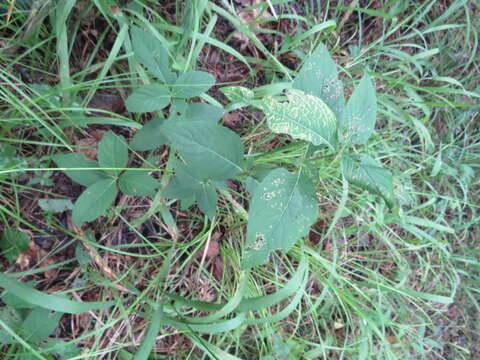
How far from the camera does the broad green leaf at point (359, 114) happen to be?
2.22 feet

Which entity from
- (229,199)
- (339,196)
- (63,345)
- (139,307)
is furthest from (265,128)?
(63,345)

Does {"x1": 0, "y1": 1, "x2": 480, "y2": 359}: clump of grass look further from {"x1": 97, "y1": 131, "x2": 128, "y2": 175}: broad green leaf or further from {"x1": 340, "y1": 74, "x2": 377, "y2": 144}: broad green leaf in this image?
{"x1": 340, "y1": 74, "x2": 377, "y2": 144}: broad green leaf

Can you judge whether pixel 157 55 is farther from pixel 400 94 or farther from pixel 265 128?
pixel 400 94

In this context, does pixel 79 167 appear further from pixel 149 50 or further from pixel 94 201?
pixel 149 50

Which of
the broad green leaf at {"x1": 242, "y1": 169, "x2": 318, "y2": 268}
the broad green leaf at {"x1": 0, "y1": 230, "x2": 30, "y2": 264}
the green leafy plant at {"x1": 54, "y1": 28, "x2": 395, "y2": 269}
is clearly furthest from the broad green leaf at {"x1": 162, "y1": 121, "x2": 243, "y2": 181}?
the broad green leaf at {"x1": 0, "y1": 230, "x2": 30, "y2": 264}

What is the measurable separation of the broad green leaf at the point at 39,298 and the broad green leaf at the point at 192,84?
0.58m

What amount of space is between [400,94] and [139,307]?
1.45m

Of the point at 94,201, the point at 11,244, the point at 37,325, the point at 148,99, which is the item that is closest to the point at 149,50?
the point at 148,99

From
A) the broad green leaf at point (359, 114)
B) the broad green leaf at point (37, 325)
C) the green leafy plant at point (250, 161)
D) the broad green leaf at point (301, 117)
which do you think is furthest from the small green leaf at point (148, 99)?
the broad green leaf at point (37, 325)

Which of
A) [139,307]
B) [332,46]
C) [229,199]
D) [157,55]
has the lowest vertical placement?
[139,307]

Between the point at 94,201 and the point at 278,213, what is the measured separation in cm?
47

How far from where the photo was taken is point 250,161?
0.81 meters

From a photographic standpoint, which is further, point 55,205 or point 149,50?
point 55,205

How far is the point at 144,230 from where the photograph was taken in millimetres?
1034
